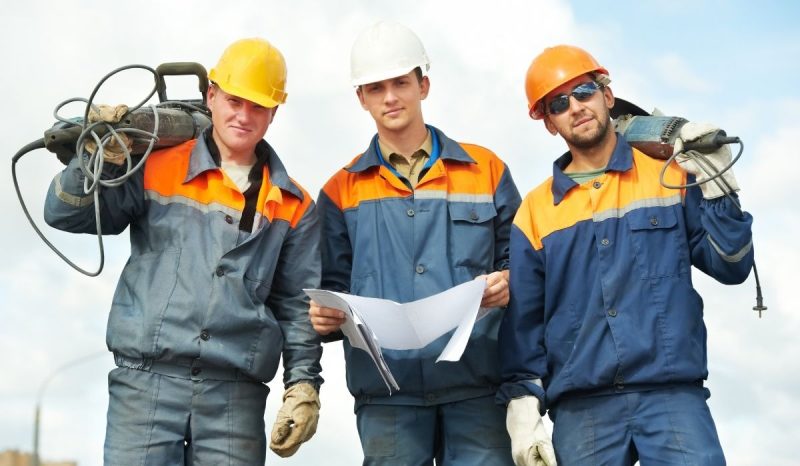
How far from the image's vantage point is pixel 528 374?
17.8 feet

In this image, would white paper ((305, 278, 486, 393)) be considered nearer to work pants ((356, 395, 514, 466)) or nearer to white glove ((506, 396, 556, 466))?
work pants ((356, 395, 514, 466))

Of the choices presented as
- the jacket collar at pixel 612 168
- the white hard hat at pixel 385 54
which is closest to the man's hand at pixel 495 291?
the jacket collar at pixel 612 168

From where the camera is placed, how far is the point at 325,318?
17.9 ft

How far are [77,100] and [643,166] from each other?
106 inches

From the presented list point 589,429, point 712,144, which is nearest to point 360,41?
point 712,144

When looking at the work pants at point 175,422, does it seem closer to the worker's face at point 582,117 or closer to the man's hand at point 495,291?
the man's hand at point 495,291

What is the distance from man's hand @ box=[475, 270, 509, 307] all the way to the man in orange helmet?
49mm

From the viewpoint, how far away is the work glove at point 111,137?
525 centimetres

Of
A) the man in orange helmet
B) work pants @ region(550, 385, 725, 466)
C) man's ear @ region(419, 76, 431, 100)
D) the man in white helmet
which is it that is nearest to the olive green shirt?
the man in white helmet

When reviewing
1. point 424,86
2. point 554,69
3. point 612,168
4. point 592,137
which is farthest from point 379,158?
point 612,168

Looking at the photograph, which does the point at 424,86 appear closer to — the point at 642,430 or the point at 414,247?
the point at 414,247

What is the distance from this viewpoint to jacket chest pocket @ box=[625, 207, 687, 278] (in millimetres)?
5305

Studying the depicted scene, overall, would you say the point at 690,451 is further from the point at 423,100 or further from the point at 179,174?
the point at 179,174

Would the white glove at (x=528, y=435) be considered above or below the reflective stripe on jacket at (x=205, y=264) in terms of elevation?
below
